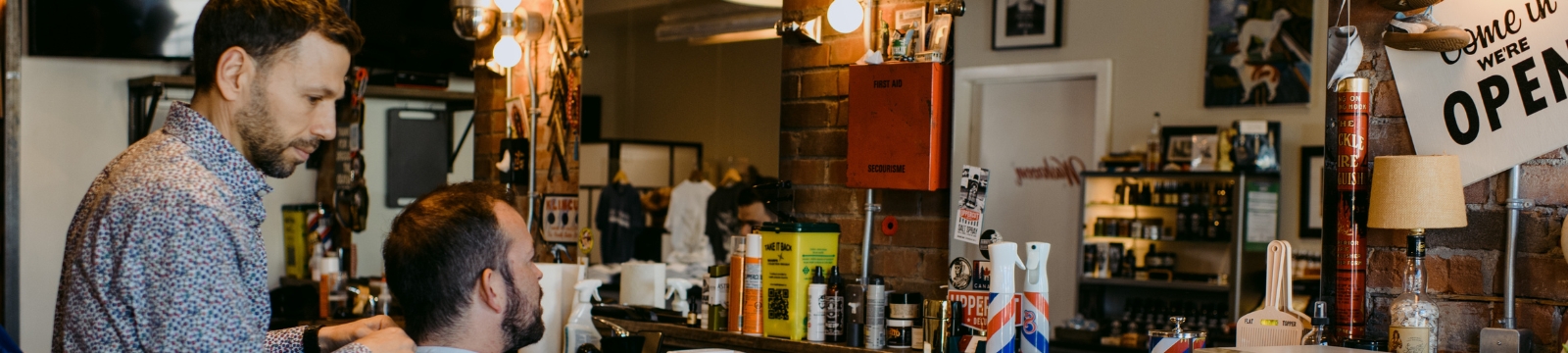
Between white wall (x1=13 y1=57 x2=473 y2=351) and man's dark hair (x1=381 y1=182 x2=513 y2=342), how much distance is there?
10.2 feet

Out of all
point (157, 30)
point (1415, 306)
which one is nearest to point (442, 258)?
point (1415, 306)

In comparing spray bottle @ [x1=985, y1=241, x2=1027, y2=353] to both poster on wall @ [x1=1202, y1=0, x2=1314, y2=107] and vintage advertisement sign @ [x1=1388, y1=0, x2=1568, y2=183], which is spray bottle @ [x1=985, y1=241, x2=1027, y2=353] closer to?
vintage advertisement sign @ [x1=1388, y1=0, x2=1568, y2=183]

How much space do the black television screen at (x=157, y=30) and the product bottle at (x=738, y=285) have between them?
2.15 meters

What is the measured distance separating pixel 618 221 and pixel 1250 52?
2173 mm

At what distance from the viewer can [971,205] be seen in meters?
2.72

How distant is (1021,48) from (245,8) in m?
2.06

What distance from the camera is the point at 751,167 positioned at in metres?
3.84

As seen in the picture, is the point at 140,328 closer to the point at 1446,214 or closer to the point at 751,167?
the point at 1446,214

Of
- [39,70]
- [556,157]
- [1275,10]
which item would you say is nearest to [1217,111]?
[1275,10]

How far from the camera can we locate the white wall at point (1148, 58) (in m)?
2.92

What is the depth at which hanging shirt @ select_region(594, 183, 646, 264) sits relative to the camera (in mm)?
4035

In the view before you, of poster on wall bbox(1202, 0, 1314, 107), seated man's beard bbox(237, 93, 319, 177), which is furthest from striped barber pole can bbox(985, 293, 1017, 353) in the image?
seated man's beard bbox(237, 93, 319, 177)

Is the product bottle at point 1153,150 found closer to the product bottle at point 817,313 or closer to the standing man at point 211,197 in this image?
the product bottle at point 817,313

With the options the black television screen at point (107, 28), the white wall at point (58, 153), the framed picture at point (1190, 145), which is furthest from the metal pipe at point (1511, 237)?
the black television screen at point (107, 28)
